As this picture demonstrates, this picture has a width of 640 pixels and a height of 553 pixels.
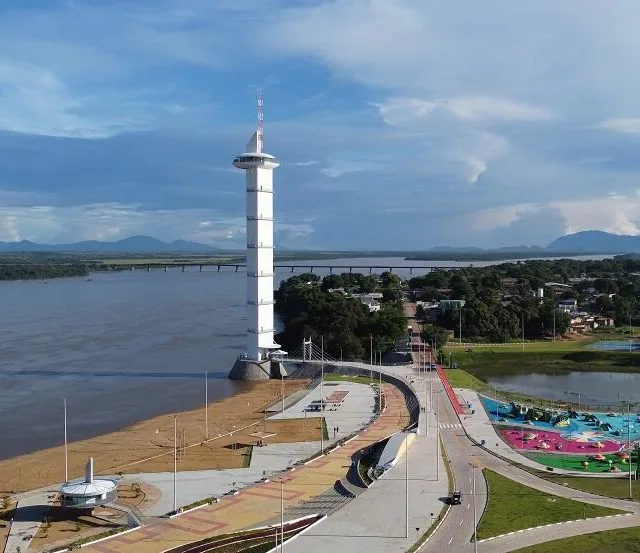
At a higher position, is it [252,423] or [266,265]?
[266,265]

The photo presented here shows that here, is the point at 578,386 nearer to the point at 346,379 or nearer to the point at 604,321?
the point at 346,379

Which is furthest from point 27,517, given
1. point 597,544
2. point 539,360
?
point 539,360

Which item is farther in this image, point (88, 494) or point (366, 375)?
point (366, 375)

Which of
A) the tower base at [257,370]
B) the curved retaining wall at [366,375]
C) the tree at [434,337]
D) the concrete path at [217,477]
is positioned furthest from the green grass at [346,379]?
the concrete path at [217,477]

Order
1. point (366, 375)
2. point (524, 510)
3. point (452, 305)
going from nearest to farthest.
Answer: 1. point (524, 510)
2. point (366, 375)
3. point (452, 305)

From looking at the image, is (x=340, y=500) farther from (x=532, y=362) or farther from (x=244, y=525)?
(x=532, y=362)

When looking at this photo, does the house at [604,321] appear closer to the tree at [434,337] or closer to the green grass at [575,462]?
the tree at [434,337]

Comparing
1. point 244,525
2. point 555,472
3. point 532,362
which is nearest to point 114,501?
point 244,525
